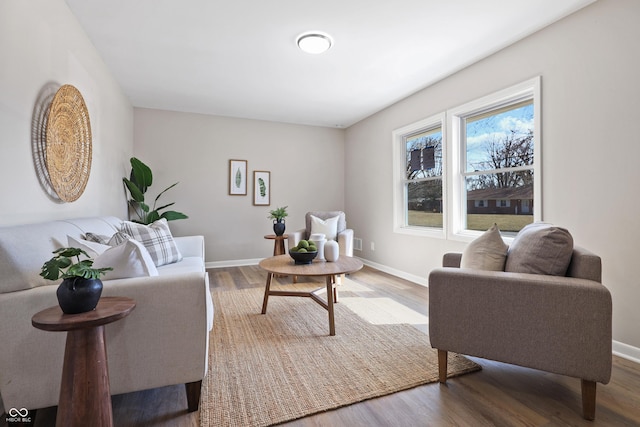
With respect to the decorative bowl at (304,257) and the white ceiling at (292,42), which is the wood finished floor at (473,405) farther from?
the white ceiling at (292,42)

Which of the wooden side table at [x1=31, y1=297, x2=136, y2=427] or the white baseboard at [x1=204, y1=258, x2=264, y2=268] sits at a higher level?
the wooden side table at [x1=31, y1=297, x2=136, y2=427]

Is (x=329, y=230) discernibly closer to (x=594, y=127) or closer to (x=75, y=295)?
(x=594, y=127)

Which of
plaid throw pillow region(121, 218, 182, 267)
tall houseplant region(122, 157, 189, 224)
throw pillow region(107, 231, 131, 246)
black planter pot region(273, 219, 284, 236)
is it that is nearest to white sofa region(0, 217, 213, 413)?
throw pillow region(107, 231, 131, 246)

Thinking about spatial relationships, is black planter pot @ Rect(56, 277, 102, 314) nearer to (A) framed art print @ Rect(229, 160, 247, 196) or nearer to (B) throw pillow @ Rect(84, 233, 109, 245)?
(B) throw pillow @ Rect(84, 233, 109, 245)

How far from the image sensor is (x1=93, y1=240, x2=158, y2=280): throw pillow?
1398 mm

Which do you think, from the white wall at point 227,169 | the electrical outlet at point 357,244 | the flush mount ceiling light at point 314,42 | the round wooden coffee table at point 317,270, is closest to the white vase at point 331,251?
the round wooden coffee table at point 317,270

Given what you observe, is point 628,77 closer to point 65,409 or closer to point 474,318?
point 474,318

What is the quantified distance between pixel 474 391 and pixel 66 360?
1.83 metres

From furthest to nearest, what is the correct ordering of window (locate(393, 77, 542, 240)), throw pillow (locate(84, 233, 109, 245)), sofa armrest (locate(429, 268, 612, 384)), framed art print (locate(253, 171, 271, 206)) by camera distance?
framed art print (locate(253, 171, 271, 206)) → window (locate(393, 77, 542, 240)) → throw pillow (locate(84, 233, 109, 245)) → sofa armrest (locate(429, 268, 612, 384))

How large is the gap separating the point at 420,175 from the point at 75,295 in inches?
145

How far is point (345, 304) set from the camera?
294 cm

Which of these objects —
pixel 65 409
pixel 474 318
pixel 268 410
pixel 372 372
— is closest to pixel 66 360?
pixel 65 409

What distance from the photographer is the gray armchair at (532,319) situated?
4.33 ft

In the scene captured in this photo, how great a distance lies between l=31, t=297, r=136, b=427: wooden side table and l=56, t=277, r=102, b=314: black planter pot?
0.02 m
